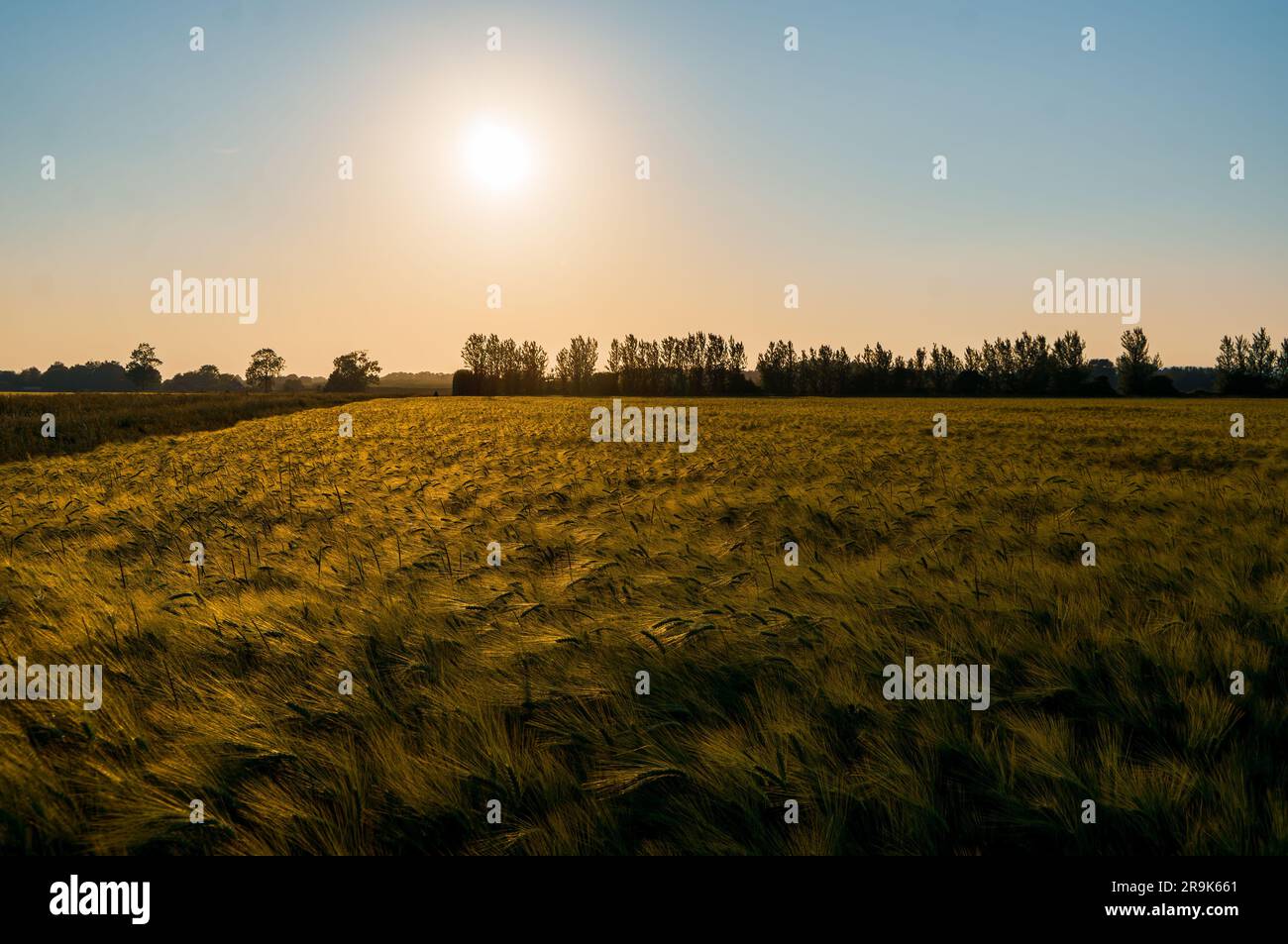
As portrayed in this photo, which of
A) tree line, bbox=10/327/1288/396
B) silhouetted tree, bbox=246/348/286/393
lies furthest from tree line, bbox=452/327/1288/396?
silhouetted tree, bbox=246/348/286/393

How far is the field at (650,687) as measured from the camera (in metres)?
2.28

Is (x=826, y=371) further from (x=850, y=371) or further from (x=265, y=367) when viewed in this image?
(x=265, y=367)

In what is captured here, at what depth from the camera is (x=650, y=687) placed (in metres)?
3.17

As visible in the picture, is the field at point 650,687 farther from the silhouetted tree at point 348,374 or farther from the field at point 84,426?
the silhouetted tree at point 348,374

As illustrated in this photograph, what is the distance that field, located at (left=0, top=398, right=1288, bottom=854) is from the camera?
228 centimetres

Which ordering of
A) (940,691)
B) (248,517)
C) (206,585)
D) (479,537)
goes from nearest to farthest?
(940,691) < (206,585) < (479,537) < (248,517)
